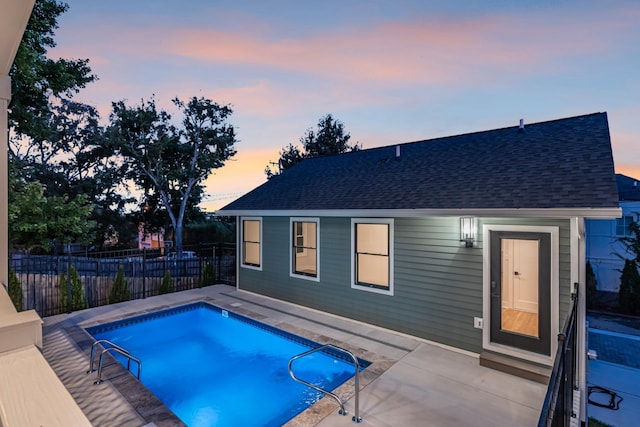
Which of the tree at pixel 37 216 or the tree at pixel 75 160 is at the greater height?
the tree at pixel 75 160

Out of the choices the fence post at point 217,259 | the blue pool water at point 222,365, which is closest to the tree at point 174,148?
the fence post at point 217,259

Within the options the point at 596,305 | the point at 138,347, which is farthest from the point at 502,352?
the point at 596,305

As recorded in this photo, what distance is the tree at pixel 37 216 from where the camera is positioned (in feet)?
26.6

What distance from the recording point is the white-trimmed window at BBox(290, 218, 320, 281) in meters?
8.37

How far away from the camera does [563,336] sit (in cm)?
255

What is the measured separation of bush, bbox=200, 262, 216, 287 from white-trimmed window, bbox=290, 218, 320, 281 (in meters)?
3.04

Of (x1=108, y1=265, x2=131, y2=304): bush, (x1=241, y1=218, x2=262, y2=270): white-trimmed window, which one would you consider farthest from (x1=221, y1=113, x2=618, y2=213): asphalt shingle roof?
(x1=108, y1=265, x2=131, y2=304): bush

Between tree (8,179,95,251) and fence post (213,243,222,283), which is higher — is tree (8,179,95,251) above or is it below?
above

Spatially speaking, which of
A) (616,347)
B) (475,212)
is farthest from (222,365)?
(616,347)

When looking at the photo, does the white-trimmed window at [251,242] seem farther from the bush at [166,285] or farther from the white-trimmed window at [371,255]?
the white-trimmed window at [371,255]

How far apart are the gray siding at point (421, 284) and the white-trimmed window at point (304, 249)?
16 centimetres

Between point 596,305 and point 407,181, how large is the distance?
9.88m

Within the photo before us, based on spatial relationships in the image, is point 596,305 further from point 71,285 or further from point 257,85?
point 71,285

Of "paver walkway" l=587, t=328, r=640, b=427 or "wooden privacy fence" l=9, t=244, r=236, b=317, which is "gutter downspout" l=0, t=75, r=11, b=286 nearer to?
"paver walkway" l=587, t=328, r=640, b=427
